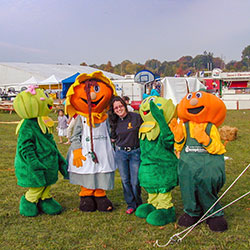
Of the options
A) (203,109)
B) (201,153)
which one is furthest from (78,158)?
(203,109)

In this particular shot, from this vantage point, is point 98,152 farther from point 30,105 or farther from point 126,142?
point 30,105

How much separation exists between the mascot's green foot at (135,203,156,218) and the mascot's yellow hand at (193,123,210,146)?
48.3 inches

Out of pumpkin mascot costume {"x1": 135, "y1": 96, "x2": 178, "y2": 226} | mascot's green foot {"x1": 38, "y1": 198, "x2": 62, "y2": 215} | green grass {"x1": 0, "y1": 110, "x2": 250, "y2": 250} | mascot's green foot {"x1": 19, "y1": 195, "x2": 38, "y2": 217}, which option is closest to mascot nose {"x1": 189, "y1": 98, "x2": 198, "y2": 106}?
pumpkin mascot costume {"x1": 135, "y1": 96, "x2": 178, "y2": 226}

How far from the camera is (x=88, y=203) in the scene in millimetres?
4469

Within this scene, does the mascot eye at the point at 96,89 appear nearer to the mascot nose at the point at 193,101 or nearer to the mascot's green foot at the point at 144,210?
the mascot nose at the point at 193,101

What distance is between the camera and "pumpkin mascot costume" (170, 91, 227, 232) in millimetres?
3555

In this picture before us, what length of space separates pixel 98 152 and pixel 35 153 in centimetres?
84

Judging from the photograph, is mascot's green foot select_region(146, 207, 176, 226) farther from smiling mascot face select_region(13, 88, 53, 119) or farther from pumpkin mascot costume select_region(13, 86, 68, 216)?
smiling mascot face select_region(13, 88, 53, 119)

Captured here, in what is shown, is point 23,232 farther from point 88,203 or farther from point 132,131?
point 132,131

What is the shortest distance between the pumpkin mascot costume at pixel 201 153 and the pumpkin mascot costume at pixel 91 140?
1.11 metres

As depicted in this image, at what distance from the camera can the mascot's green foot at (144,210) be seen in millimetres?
4145

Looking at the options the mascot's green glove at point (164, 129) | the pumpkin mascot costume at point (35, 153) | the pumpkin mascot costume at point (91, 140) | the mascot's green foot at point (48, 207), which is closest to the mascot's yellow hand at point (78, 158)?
the pumpkin mascot costume at point (91, 140)

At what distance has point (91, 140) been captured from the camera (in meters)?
4.28

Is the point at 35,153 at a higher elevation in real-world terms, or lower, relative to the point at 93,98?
lower
